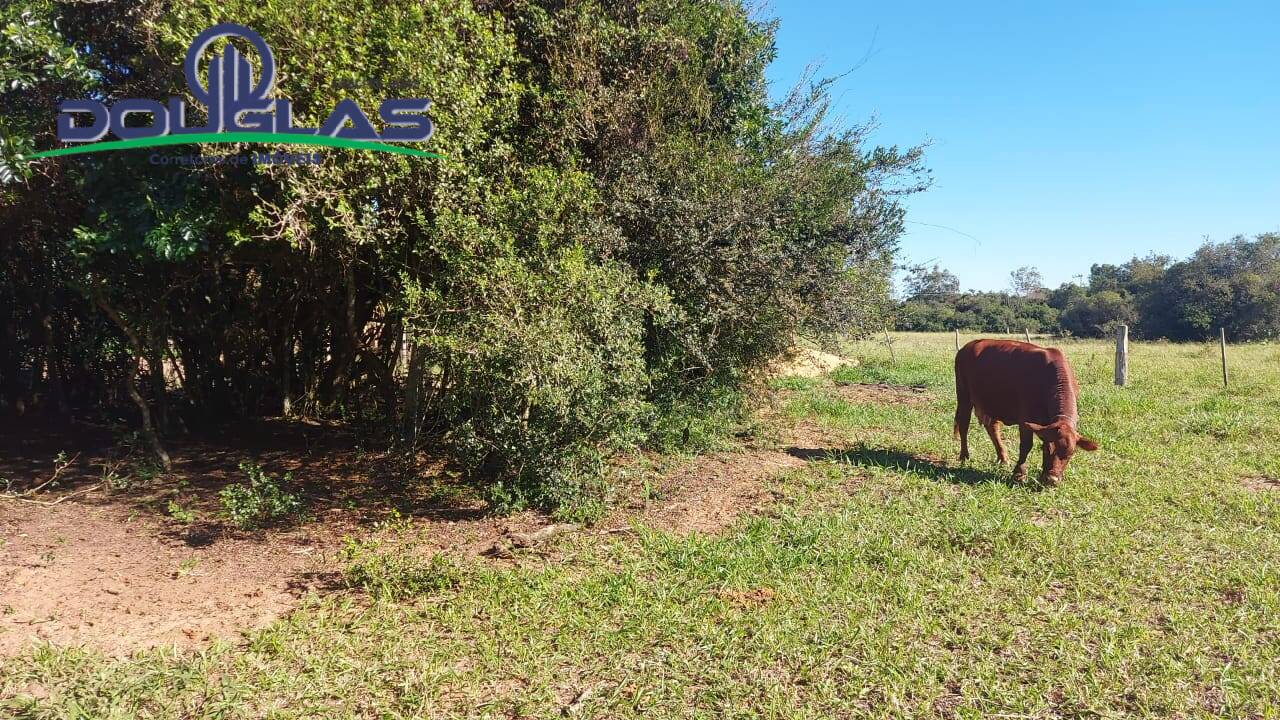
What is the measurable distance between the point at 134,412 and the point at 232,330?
2057 millimetres

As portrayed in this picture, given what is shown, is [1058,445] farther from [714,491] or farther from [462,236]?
[462,236]

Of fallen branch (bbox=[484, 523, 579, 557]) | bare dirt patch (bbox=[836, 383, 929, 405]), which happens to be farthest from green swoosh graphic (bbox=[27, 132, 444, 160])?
bare dirt patch (bbox=[836, 383, 929, 405])

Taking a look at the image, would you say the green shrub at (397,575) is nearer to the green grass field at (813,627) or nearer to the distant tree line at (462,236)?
the green grass field at (813,627)

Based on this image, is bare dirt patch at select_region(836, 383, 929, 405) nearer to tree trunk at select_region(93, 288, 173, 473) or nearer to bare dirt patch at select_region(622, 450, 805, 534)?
bare dirt patch at select_region(622, 450, 805, 534)

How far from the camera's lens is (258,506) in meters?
5.42

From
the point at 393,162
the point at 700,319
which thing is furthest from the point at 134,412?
the point at 700,319

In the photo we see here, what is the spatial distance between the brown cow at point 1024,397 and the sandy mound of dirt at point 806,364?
1.97 meters

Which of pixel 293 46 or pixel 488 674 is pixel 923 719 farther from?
pixel 293 46

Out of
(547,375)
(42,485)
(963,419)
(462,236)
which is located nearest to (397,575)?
(547,375)

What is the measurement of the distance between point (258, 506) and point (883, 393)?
33.4 ft

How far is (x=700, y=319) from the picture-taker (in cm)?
680

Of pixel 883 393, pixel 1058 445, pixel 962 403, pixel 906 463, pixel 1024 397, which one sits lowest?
pixel 906 463

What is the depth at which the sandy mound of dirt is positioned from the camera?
8.39m

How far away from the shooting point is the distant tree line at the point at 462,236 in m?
4.98
